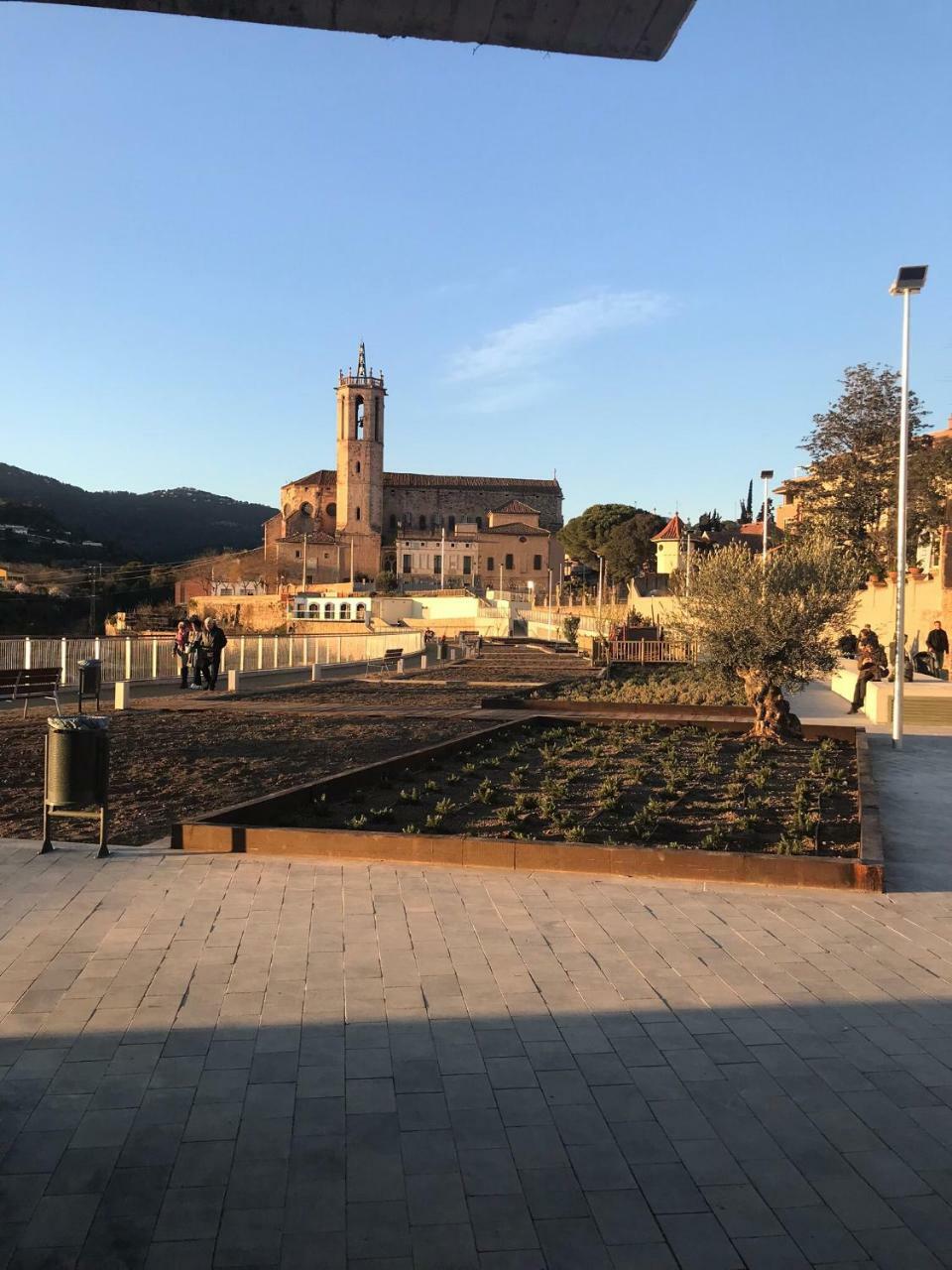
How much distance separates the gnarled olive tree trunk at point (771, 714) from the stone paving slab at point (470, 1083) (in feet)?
23.7

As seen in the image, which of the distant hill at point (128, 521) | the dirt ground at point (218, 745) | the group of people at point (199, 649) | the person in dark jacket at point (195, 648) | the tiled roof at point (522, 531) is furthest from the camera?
the distant hill at point (128, 521)

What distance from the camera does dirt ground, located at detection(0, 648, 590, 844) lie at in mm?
8430

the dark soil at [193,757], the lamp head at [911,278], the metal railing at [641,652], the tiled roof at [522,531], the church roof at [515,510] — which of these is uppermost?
the church roof at [515,510]

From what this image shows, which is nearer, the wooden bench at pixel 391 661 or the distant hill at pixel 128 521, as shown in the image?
the wooden bench at pixel 391 661

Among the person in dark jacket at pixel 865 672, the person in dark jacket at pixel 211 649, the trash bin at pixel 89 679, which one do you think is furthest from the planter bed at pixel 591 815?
the person in dark jacket at pixel 211 649

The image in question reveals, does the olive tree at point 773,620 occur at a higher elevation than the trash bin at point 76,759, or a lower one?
Result: higher

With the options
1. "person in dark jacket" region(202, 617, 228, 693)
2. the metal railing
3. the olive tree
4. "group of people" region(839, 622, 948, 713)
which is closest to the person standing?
"person in dark jacket" region(202, 617, 228, 693)

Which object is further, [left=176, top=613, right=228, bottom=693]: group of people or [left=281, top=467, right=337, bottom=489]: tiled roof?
[left=281, top=467, right=337, bottom=489]: tiled roof

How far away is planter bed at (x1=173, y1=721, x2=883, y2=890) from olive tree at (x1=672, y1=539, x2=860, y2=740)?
6.01 feet

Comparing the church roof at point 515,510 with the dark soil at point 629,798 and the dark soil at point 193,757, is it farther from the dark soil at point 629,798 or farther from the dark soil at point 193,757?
the dark soil at point 629,798

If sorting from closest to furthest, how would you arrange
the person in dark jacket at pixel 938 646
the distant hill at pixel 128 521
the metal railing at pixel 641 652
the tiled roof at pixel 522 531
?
the person in dark jacket at pixel 938 646, the metal railing at pixel 641 652, the tiled roof at pixel 522 531, the distant hill at pixel 128 521

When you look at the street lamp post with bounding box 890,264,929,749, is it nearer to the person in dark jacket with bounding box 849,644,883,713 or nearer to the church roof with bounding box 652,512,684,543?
the person in dark jacket with bounding box 849,644,883,713

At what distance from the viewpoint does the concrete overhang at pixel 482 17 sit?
6.81 feet

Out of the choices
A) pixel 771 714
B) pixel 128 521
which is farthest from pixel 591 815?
pixel 128 521
